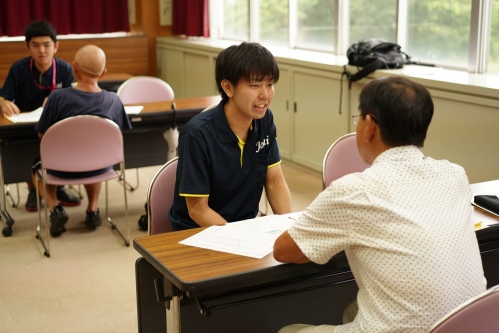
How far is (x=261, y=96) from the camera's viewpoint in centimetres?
245

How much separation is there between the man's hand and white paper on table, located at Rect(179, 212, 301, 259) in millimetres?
2619

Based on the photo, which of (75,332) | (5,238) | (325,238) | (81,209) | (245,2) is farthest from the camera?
(245,2)

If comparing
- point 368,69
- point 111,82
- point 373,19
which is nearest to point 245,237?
point 368,69

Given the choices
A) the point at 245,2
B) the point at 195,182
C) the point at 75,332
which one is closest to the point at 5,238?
the point at 75,332

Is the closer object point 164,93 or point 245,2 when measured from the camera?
point 164,93

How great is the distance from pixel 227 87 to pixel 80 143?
1696 millimetres

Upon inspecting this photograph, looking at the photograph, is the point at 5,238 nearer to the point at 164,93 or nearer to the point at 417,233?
the point at 164,93

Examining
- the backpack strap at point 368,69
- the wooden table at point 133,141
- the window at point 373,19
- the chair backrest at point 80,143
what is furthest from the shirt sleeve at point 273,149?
the window at point 373,19

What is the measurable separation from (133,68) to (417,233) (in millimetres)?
6982

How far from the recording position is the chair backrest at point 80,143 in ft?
12.7

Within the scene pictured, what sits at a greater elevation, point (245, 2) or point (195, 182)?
point (245, 2)

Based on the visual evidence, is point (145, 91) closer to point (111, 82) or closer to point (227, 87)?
point (111, 82)

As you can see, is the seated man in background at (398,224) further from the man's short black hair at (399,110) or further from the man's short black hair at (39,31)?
the man's short black hair at (39,31)

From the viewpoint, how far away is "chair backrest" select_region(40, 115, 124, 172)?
386 centimetres
